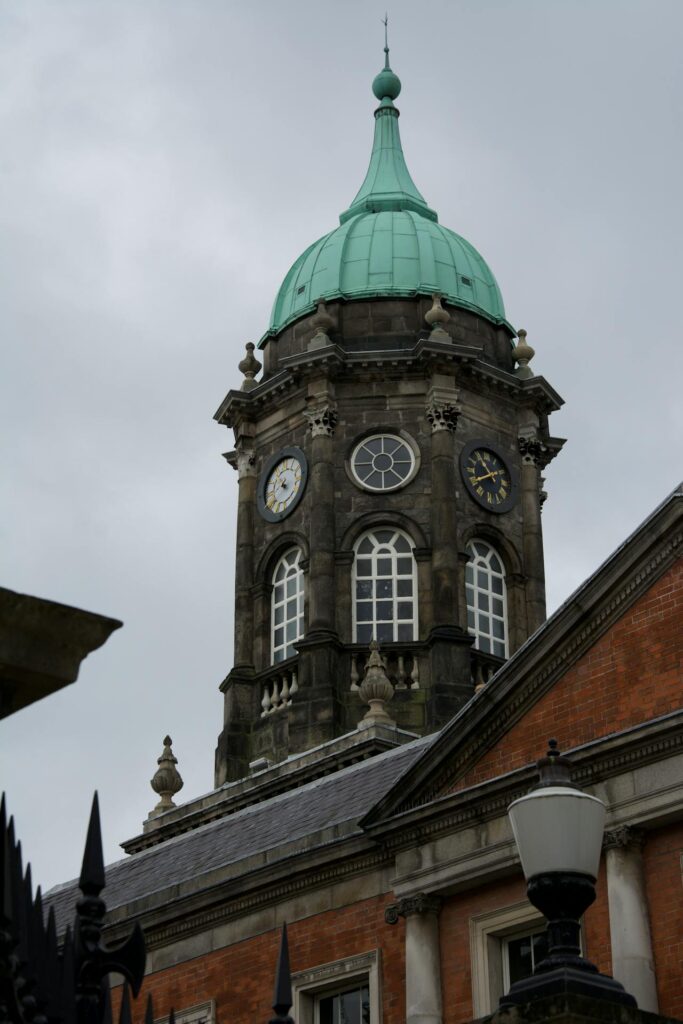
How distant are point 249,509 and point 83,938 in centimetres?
3879

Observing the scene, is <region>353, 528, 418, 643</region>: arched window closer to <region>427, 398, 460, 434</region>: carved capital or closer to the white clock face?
the white clock face

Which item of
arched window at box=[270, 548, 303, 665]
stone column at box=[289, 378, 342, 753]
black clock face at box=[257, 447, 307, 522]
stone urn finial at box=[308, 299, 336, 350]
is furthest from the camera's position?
stone urn finial at box=[308, 299, 336, 350]

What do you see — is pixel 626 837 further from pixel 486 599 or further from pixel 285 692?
pixel 486 599

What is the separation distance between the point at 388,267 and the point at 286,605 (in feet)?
29.4

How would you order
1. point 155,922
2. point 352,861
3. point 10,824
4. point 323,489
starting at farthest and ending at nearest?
1. point 323,489
2. point 155,922
3. point 352,861
4. point 10,824

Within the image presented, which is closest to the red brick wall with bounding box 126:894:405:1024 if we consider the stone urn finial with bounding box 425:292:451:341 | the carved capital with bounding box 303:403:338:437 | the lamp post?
the lamp post

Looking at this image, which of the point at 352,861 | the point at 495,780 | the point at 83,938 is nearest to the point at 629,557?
the point at 495,780

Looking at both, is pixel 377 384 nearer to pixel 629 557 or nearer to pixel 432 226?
pixel 432 226

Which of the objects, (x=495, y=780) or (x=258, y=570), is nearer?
(x=495, y=780)

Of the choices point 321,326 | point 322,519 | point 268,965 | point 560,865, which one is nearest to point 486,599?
point 322,519

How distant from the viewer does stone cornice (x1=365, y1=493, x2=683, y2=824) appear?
19828mm

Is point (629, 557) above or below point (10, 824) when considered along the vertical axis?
above

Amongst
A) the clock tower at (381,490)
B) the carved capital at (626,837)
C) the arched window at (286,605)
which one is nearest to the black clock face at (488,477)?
the clock tower at (381,490)

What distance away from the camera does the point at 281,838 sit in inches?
972
